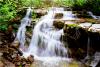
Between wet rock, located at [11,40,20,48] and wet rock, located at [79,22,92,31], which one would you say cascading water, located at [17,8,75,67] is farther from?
wet rock, located at [79,22,92,31]

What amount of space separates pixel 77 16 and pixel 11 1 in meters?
3.68

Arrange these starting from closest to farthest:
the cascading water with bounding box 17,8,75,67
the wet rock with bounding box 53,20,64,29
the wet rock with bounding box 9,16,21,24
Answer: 1. the cascading water with bounding box 17,8,75,67
2. the wet rock with bounding box 53,20,64,29
3. the wet rock with bounding box 9,16,21,24

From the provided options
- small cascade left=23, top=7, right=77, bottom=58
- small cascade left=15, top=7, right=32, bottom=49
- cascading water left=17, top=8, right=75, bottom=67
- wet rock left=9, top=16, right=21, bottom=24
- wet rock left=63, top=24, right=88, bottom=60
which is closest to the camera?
wet rock left=63, top=24, right=88, bottom=60

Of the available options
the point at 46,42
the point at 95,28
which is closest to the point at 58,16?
the point at 46,42

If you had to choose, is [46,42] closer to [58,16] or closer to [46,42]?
[46,42]

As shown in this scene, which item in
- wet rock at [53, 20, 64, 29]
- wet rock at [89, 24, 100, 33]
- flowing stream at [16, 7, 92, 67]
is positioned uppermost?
wet rock at [89, 24, 100, 33]

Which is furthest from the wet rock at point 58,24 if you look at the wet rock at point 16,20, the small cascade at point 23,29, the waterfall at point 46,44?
the wet rock at point 16,20

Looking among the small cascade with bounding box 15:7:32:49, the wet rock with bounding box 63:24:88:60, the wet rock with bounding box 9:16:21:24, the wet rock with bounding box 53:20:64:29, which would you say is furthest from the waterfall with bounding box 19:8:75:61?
the wet rock with bounding box 9:16:21:24

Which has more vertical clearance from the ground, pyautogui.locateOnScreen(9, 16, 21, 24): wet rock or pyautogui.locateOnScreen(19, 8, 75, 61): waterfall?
pyautogui.locateOnScreen(9, 16, 21, 24): wet rock

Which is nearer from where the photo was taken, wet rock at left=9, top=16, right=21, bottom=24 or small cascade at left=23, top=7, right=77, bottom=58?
small cascade at left=23, top=7, right=77, bottom=58

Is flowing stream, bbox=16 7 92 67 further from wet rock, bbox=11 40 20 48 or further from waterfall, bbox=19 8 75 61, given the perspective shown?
wet rock, bbox=11 40 20 48

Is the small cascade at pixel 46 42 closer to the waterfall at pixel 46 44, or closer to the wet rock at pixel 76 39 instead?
the waterfall at pixel 46 44

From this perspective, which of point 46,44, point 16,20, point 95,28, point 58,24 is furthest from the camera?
point 16,20

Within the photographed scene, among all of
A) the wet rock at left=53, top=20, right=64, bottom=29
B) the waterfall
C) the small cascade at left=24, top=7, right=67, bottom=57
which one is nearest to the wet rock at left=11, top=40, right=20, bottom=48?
the waterfall
